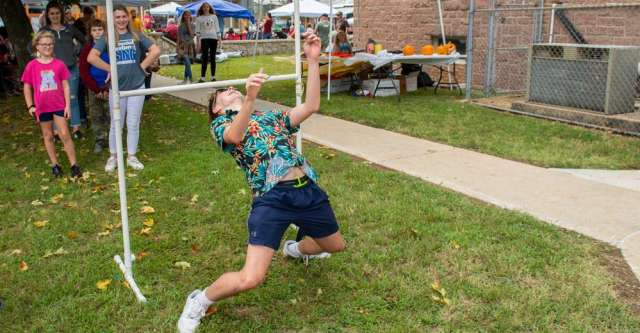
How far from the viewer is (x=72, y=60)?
27.5ft

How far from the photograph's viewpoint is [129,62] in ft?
21.4

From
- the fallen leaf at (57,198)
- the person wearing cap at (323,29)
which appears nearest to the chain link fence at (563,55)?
the fallen leaf at (57,198)

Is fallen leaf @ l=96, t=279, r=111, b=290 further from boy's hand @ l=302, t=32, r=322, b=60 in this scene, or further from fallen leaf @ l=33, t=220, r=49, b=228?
boy's hand @ l=302, t=32, r=322, b=60

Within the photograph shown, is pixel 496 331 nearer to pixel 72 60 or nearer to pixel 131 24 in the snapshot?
pixel 131 24

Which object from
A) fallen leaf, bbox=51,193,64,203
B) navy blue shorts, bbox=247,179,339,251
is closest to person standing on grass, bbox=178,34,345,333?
navy blue shorts, bbox=247,179,339,251

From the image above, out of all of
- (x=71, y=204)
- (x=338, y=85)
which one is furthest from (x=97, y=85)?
(x=338, y=85)

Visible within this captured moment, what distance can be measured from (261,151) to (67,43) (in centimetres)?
613

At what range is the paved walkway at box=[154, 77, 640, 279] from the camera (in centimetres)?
470

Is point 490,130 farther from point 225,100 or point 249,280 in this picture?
point 249,280

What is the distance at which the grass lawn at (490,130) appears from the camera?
6.89m

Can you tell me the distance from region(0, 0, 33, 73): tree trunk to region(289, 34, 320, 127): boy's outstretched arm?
8.89 metres

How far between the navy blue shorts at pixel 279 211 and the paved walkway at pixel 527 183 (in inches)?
88.3

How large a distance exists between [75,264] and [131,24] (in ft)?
10.7

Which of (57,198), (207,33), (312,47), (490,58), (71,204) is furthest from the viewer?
(207,33)
